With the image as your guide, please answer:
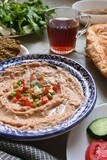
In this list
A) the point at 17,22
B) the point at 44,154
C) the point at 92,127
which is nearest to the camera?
the point at 44,154

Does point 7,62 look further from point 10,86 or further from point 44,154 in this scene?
point 44,154

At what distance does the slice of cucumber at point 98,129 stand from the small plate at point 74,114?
0.14ft

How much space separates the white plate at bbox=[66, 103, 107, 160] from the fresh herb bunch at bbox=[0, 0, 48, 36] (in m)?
0.56

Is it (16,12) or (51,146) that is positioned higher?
(16,12)

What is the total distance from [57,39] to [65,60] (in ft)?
0.67

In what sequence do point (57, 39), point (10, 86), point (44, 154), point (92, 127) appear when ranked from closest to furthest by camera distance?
point (44, 154), point (92, 127), point (10, 86), point (57, 39)

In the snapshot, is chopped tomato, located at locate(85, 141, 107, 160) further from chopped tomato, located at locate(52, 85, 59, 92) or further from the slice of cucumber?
chopped tomato, located at locate(52, 85, 59, 92)

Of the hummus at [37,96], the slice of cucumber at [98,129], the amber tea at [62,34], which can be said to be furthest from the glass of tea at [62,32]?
the slice of cucumber at [98,129]

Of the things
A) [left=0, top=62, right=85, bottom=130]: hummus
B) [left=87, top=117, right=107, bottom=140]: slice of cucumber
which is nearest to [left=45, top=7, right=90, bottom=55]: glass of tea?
[left=0, top=62, right=85, bottom=130]: hummus

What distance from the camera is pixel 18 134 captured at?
87cm

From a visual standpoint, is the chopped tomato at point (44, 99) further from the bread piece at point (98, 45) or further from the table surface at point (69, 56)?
the bread piece at point (98, 45)

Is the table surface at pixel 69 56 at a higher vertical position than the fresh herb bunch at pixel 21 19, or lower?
lower

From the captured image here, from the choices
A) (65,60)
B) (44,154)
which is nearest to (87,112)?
(44,154)

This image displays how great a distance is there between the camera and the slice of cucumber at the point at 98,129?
910mm
